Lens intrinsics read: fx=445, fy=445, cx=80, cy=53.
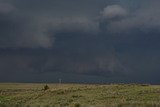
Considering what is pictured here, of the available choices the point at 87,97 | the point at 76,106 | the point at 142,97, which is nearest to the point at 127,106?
the point at 76,106

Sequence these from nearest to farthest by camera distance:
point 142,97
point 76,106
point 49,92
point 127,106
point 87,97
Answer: point 127,106 → point 76,106 → point 142,97 → point 87,97 → point 49,92

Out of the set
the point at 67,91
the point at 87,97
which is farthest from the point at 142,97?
the point at 67,91

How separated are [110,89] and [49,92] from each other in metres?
13.2

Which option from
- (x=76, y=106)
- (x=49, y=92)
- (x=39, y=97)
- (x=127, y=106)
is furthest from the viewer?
(x=49, y=92)

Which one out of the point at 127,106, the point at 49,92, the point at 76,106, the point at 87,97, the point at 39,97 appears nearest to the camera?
the point at 127,106

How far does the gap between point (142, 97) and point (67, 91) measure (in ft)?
77.5

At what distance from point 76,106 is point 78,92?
106 ft

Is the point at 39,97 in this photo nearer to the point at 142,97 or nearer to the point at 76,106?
the point at 142,97

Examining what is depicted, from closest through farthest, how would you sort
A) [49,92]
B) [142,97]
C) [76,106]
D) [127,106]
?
[127,106]
[76,106]
[142,97]
[49,92]

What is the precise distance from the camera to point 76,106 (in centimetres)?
6031

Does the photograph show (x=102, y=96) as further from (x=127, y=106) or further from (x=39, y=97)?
(x=127, y=106)

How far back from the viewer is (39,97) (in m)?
90.1

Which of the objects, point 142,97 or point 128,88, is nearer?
point 142,97

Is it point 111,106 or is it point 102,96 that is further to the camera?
point 102,96
